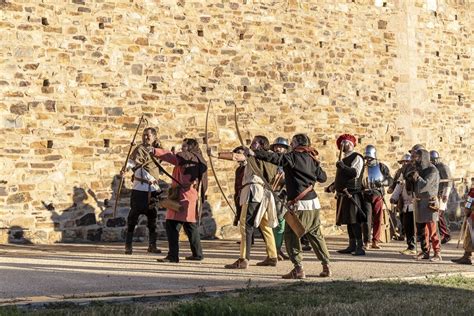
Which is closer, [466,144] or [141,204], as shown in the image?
[141,204]

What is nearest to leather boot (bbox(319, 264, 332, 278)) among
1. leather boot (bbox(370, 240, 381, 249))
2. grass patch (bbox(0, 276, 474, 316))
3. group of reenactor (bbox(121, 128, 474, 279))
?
group of reenactor (bbox(121, 128, 474, 279))

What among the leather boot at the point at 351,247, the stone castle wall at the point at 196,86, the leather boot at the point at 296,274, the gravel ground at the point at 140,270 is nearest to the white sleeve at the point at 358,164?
the leather boot at the point at 351,247

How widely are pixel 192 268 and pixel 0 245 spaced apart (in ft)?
11.4

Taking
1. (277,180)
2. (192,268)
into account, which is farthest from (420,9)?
(192,268)

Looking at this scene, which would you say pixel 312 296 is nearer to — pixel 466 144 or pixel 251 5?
pixel 251 5

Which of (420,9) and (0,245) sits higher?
(420,9)

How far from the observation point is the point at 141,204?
11.2m

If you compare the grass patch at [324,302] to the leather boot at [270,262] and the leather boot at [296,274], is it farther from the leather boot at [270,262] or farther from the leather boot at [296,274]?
the leather boot at [270,262]

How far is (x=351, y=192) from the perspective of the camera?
1170 cm

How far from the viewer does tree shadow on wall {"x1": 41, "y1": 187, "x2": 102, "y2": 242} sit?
12.3 metres

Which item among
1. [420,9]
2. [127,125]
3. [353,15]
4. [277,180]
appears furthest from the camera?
[420,9]

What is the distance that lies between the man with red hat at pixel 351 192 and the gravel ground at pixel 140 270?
32 cm

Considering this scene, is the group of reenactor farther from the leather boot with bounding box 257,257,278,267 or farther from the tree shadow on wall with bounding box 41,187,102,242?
the tree shadow on wall with bounding box 41,187,102,242

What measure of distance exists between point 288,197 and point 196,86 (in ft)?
16.6
